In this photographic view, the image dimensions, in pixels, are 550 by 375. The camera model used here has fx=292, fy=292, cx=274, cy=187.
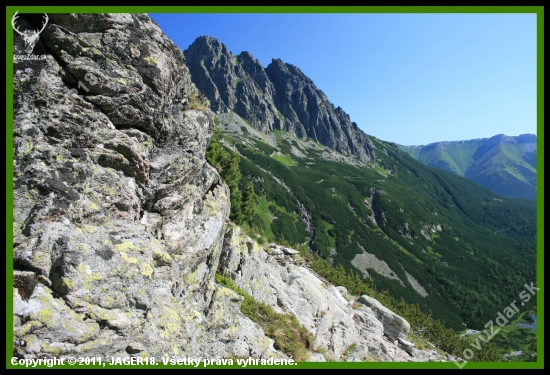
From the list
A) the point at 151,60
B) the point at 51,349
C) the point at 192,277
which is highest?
the point at 151,60

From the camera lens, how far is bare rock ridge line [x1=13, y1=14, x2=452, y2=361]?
864cm

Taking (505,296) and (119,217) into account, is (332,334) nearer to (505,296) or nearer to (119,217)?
(119,217)

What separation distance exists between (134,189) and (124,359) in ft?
21.2

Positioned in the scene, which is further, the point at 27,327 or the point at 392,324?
the point at 392,324

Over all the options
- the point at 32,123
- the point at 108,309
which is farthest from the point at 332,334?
the point at 32,123

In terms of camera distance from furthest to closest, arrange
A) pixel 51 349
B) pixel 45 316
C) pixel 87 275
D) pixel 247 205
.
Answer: pixel 247 205, pixel 87 275, pixel 45 316, pixel 51 349

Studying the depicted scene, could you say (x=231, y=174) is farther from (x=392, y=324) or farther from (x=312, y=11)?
(x=392, y=324)

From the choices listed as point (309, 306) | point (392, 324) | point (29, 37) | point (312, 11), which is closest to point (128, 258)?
point (29, 37)

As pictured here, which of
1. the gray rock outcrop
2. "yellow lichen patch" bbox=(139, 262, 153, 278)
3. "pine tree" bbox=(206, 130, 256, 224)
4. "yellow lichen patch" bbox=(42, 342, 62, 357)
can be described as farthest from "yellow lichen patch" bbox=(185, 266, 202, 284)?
"pine tree" bbox=(206, 130, 256, 224)

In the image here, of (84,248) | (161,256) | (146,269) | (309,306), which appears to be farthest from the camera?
(309,306)

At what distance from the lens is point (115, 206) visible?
1147 centimetres

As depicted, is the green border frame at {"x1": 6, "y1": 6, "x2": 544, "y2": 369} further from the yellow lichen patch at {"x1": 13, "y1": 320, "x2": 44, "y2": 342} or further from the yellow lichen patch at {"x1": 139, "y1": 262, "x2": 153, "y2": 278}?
the yellow lichen patch at {"x1": 139, "y1": 262, "x2": 153, "y2": 278}

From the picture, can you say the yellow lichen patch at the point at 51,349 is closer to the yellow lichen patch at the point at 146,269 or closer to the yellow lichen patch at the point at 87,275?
the yellow lichen patch at the point at 87,275

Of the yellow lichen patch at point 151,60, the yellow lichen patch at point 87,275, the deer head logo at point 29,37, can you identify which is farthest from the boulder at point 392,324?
the deer head logo at point 29,37
